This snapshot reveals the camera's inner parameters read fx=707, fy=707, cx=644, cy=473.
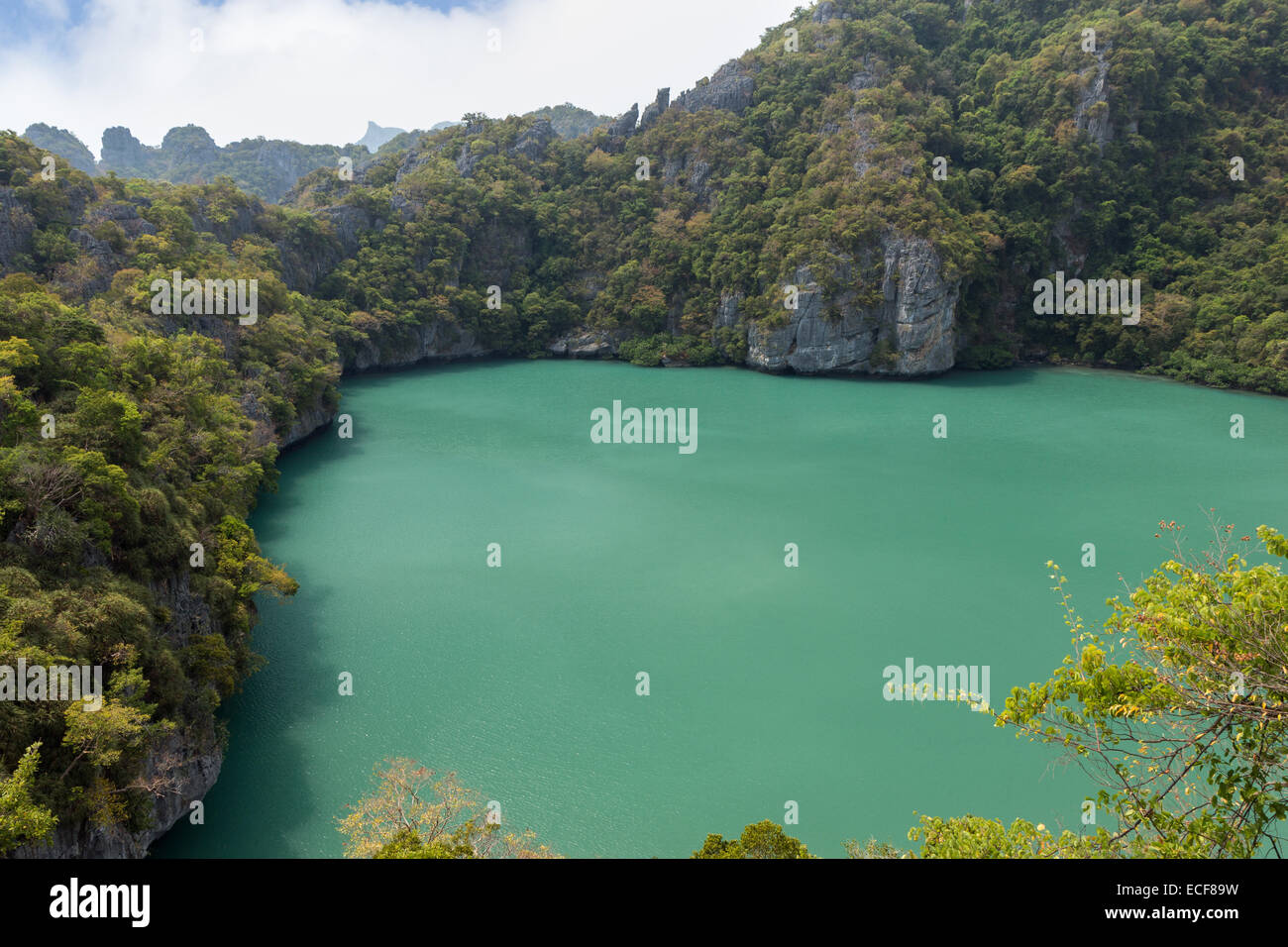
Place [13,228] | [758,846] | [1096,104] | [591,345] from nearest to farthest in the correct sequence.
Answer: [758,846] → [13,228] → [1096,104] → [591,345]

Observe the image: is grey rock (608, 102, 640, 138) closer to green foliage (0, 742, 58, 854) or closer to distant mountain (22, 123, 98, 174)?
green foliage (0, 742, 58, 854)

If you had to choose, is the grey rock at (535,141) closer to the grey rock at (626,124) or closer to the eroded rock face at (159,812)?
the grey rock at (626,124)

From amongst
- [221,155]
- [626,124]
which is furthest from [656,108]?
[221,155]

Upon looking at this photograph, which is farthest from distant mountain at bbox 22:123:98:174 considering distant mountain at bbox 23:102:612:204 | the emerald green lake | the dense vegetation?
the emerald green lake

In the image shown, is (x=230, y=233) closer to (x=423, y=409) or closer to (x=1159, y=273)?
(x=423, y=409)

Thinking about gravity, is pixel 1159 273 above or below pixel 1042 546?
above

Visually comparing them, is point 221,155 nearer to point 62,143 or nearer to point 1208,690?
point 62,143
